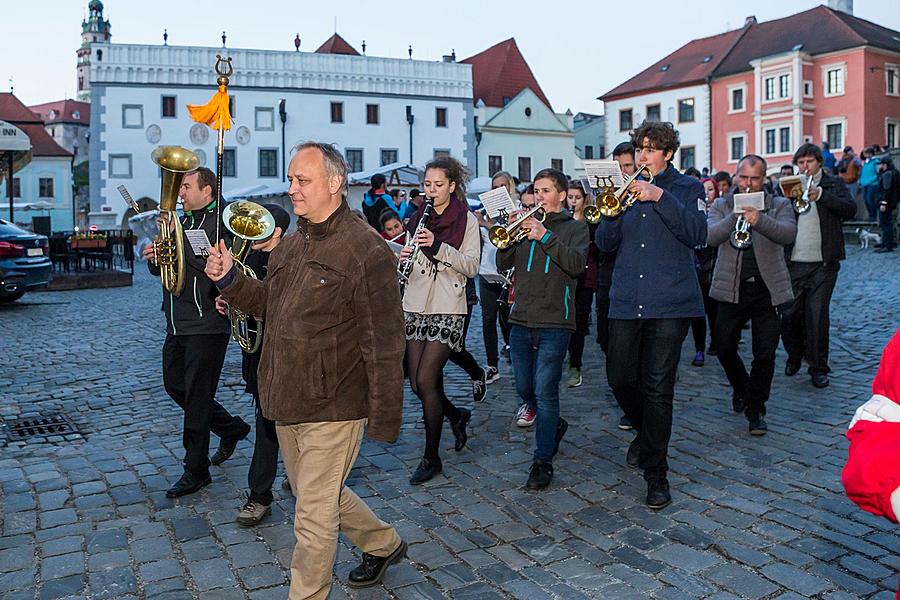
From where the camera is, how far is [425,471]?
226 inches

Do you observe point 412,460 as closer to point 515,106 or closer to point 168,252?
point 168,252

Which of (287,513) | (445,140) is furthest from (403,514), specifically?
(445,140)

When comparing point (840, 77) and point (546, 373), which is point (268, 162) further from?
point (546, 373)

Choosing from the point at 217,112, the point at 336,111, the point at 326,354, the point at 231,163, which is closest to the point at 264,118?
the point at 231,163

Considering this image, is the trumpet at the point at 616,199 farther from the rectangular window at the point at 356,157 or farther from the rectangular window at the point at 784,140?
the rectangular window at the point at 784,140

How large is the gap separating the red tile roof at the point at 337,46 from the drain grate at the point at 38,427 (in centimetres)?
5973

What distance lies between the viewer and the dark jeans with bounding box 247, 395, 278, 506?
16.4ft

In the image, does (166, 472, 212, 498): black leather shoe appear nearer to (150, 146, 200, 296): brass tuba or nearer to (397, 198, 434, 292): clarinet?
(150, 146, 200, 296): brass tuba

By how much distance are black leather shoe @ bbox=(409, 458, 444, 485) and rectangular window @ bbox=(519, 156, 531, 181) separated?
5376 cm

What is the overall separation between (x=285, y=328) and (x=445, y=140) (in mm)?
51832

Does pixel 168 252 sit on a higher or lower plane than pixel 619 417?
higher

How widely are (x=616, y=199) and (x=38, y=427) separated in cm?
499

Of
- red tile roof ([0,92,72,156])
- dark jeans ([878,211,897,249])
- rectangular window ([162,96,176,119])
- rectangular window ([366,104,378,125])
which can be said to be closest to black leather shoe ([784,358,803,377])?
dark jeans ([878,211,897,249])

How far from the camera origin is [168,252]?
4570 mm
